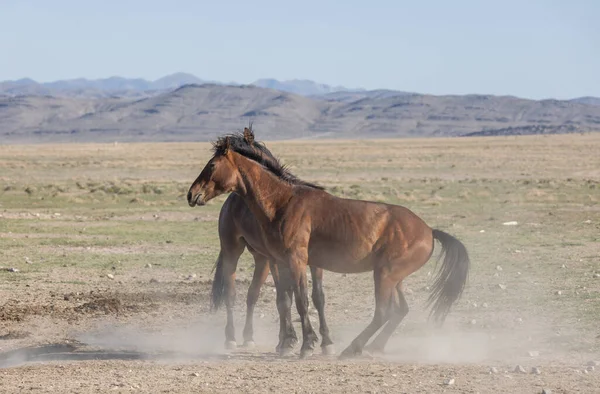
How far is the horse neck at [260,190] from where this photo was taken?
10062 millimetres

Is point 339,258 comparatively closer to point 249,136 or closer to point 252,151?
point 252,151

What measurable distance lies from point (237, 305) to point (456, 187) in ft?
86.8

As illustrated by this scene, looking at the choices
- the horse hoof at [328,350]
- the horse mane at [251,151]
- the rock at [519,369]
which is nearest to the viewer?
the rock at [519,369]

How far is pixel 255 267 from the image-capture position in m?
11.5

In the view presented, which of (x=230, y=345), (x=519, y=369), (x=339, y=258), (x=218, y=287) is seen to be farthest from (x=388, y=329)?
Answer: (x=218, y=287)

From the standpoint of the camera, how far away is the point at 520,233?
21516 millimetres

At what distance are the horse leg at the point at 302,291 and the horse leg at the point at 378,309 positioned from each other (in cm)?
35

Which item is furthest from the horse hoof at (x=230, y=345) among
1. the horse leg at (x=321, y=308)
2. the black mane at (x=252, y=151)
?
the black mane at (x=252, y=151)

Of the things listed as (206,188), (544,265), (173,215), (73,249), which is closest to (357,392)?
(206,188)

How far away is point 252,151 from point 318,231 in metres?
1.06

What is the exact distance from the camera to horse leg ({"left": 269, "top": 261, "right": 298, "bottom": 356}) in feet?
33.8

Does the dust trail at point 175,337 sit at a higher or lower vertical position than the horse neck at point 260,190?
lower

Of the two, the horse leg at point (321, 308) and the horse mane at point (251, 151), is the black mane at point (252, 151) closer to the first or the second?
the horse mane at point (251, 151)

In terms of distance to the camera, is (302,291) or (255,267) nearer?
(302,291)
